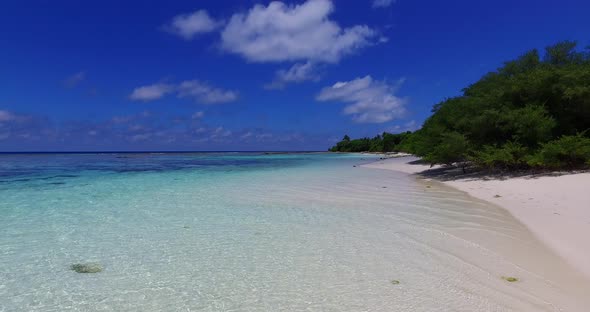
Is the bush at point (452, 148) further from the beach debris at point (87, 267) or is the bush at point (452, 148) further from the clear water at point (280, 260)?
the beach debris at point (87, 267)

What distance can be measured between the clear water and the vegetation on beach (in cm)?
728

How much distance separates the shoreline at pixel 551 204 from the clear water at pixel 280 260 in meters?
0.30

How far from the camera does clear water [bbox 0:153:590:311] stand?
374 cm

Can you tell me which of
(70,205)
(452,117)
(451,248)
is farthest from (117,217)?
A: (452,117)

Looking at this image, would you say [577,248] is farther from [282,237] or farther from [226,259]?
[226,259]

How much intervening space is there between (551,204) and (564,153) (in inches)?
231

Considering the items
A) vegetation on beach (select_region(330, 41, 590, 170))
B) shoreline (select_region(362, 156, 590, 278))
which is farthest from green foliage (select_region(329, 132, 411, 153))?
shoreline (select_region(362, 156, 590, 278))

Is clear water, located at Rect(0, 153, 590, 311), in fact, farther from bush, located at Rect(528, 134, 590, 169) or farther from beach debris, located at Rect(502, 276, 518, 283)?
bush, located at Rect(528, 134, 590, 169)

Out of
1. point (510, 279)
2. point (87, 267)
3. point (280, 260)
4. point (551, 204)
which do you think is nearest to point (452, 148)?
point (551, 204)

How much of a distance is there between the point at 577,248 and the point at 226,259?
18.1 ft

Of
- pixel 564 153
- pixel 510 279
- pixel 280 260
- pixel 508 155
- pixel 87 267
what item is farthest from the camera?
pixel 508 155

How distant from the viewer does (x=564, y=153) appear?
43.5 ft

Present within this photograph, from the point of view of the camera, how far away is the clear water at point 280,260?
3.74 m

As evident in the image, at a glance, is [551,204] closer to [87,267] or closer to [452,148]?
[452,148]
